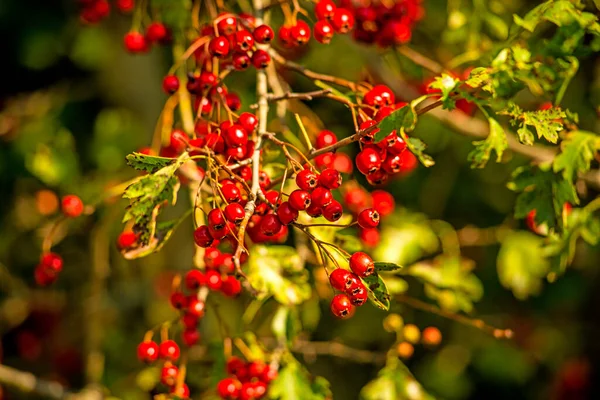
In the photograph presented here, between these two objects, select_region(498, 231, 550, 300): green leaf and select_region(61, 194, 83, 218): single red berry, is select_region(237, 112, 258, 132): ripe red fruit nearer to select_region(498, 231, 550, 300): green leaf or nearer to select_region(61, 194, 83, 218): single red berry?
select_region(61, 194, 83, 218): single red berry

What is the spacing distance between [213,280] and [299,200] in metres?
0.50

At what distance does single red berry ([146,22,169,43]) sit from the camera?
1994 millimetres

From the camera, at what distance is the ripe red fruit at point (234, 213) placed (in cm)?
125

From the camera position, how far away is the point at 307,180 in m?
1.30

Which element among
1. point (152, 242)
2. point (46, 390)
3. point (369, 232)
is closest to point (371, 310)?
point (369, 232)

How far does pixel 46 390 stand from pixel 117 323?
1021mm

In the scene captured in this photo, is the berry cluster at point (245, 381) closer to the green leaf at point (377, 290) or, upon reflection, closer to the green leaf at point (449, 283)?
the green leaf at point (377, 290)

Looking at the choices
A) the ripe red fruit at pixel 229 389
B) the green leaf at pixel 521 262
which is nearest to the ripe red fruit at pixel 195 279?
the ripe red fruit at pixel 229 389

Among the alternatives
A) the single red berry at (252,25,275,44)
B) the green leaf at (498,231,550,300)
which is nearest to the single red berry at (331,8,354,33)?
the single red berry at (252,25,275,44)

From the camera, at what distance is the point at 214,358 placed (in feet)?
6.51

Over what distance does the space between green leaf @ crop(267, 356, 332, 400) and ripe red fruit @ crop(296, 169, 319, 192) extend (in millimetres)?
761

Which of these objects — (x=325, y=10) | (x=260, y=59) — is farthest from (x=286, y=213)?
(x=325, y=10)

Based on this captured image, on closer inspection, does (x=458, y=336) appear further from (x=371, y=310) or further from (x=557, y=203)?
(x=557, y=203)

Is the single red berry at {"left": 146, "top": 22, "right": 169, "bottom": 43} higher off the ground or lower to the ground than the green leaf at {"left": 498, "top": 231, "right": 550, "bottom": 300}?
higher
